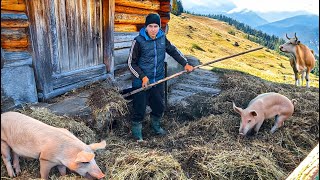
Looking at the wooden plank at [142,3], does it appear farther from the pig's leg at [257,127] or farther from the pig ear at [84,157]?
the pig ear at [84,157]

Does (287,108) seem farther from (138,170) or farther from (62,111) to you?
(62,111)

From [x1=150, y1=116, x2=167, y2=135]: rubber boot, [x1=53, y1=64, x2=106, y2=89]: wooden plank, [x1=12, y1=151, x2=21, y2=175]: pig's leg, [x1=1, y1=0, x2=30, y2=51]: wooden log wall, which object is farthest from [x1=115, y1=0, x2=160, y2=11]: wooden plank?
[x1=12, y1=151, x2=21, y2=175]: pig's leg

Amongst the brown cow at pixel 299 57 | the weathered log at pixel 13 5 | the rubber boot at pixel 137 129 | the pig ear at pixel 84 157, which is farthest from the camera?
the brown cow at pixel 299 57

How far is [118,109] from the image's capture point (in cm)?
495

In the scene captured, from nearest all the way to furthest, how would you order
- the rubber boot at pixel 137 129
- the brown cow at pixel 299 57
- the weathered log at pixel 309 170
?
the weathered log at pixel 309 170 < the rubber boot at pixel 137 129 < the brown cow at pixel 299 57

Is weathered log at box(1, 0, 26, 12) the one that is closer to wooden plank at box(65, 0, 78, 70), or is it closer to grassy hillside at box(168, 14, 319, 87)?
wooden plank at box(65, 0, 78, 70)

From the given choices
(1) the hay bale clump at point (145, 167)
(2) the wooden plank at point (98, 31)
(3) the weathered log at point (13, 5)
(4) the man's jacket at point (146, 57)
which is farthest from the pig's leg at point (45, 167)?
(2) the wooden plank at point (98, 31)

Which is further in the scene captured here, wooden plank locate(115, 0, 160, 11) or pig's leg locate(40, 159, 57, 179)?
wooden plank locate(115, 0, 160, 11)

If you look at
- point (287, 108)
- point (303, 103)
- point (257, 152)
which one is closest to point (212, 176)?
point (257, 152)

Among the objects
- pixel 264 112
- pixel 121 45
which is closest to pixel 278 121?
pixel 264 112

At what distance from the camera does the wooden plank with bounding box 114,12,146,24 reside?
7.47m

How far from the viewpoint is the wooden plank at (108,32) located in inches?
268

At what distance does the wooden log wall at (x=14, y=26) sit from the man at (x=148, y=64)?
68.8 inches

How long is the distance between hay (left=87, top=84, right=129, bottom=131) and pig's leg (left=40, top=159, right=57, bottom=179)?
148 centimetres
